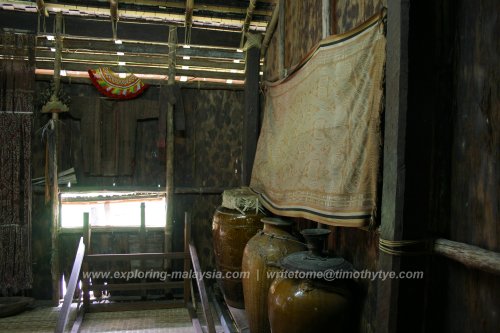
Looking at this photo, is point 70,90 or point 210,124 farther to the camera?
point 210,124

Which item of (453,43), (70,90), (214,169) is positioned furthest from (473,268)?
(70,90)

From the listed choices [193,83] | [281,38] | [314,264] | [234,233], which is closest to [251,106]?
[193,83]

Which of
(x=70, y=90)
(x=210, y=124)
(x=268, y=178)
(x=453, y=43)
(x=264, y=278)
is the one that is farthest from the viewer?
(x=210, y=124)

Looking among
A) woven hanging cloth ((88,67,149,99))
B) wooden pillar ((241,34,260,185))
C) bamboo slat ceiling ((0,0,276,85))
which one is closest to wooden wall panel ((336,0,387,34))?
bamboo slat ceiling ((0,0,276,85))

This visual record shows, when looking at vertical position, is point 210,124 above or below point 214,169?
above

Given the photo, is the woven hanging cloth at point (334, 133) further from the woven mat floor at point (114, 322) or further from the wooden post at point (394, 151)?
the woven mat floor at point (114, 322)

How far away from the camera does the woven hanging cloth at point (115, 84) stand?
4832mm

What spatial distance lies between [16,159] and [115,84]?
1558mm

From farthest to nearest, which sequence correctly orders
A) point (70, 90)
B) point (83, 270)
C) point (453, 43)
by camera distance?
point (70, 90), point (83, 270), point (453, 43)

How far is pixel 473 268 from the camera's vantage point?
1.69 m

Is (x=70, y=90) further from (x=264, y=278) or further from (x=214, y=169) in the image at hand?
(x=264, y=278)

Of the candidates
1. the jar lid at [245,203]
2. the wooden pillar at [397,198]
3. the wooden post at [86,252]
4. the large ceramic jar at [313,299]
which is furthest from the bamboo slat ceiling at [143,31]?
the large ceramic jar at [313,299]

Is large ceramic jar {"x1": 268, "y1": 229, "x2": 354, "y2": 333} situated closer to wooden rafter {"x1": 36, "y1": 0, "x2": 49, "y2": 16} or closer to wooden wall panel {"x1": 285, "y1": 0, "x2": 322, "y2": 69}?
wooden wall panel {"x1": 285, "y1": 0, "x2": 322, "y2": 69}

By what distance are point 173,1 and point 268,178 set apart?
102 inches
